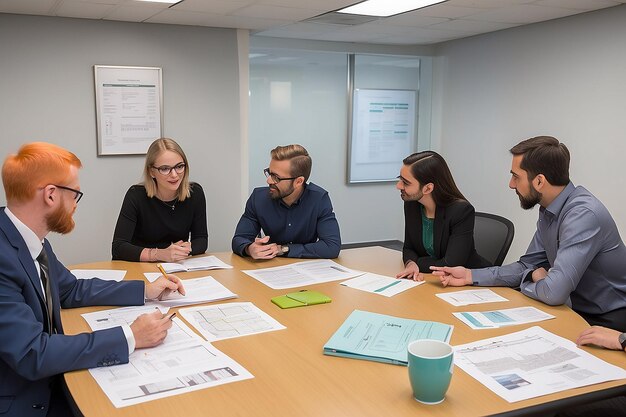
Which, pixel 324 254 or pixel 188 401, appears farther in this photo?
pixel 324 254

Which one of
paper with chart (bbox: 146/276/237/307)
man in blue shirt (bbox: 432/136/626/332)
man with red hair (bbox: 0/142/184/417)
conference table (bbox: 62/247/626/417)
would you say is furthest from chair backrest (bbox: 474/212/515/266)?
man with red hair (bbox: 0/142/184/417)

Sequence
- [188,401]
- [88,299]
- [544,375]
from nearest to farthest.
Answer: [188,401] → [544,375] → [88,299]

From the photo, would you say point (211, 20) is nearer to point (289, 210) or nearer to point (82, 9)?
point (82, 9)

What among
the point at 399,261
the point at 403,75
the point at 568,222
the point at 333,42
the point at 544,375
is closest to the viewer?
the point at 544,375

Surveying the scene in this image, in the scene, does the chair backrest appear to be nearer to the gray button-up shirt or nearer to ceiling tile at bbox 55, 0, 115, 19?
the gray button-up shirt

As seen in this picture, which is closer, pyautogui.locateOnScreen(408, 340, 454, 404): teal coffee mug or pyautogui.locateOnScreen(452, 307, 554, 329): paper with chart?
pyautogui.locateOnScreen(408, 340, 454, 404): teal coffee mug

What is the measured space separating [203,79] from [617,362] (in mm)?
4001

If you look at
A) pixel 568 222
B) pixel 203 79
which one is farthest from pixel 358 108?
pixel 568 222

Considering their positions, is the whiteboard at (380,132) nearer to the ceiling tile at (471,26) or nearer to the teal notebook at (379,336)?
the ceiling tile at (471,26)

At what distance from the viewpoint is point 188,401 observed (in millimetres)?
1448

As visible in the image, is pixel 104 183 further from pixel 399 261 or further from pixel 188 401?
pixel 188 401

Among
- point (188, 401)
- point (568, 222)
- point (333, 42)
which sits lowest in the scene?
point (188, 401)

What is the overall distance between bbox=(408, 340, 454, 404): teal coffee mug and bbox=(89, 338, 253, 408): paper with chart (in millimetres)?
459

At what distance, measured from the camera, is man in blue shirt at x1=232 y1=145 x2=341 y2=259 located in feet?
10.4
